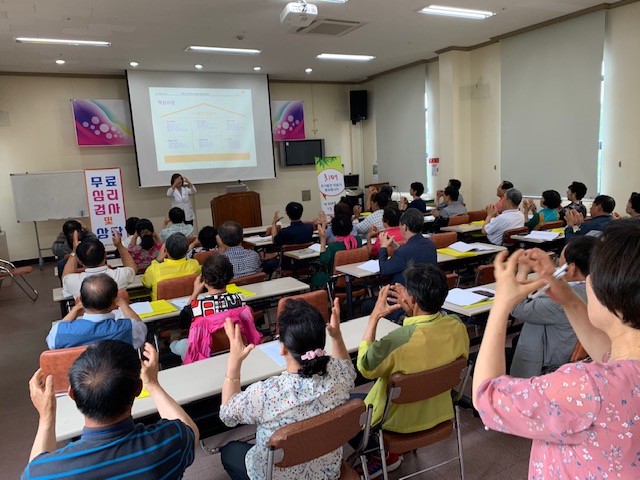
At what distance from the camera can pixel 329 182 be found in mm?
7055

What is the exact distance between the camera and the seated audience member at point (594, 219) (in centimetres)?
423

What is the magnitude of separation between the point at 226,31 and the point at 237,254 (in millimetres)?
3881

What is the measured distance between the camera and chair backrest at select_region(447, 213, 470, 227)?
20.3 ft

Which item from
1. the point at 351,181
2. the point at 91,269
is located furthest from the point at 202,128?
the point at 91,269

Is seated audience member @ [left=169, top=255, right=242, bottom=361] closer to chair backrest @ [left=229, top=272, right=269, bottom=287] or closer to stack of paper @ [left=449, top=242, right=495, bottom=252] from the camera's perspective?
chair backrest @ [left=229, top=272, right=269, bottom=287]

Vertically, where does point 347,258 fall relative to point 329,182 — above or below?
below

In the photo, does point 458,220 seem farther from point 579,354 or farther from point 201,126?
point 201,126

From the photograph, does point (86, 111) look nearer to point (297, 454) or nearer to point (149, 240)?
point (149, 240)

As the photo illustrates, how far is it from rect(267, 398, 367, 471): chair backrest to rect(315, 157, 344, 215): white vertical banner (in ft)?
18.2

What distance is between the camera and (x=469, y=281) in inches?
228

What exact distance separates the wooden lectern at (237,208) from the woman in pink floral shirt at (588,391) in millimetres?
7540

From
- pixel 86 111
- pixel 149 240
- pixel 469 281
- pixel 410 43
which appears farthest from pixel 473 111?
pixel 86 111

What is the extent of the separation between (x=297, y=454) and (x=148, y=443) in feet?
1.59

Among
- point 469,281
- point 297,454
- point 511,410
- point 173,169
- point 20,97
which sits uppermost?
point 20,97
